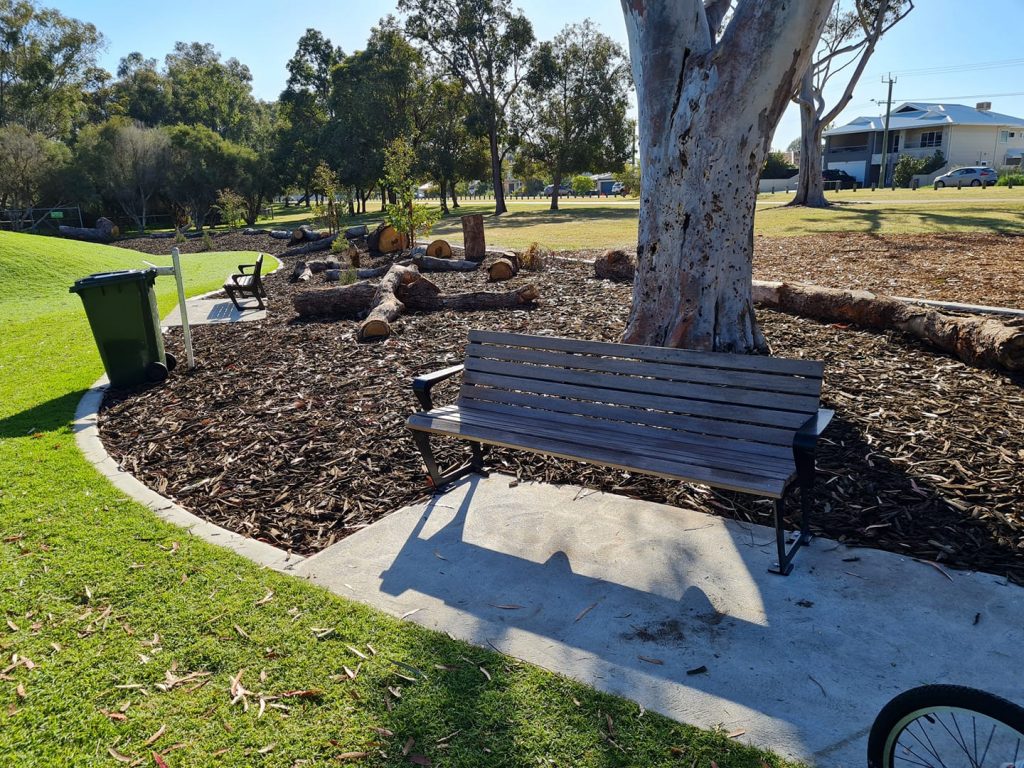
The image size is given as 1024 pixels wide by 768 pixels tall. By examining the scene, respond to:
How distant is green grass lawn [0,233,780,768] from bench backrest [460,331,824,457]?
167 centimetres

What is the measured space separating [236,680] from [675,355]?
9.04 ft

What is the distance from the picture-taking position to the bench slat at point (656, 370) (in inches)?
142

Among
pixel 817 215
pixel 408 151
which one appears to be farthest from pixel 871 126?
pixel 408 151

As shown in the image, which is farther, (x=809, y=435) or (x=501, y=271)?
(x=501, y=271)

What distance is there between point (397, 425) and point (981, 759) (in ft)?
14.1

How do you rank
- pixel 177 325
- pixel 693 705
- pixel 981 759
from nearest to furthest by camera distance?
pixel 981 759, pixel 693 705, pixel 177 325

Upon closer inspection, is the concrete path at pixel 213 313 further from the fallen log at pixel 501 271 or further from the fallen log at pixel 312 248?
the fallen log at pixel 312 248

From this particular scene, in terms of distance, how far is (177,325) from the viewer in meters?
10.7

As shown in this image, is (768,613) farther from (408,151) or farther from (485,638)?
(408,151)

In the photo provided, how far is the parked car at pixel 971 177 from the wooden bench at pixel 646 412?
55725mm

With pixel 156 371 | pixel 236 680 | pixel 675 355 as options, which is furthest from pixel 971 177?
pixel 236 680

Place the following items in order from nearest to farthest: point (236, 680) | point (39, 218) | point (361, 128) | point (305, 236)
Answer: point (236, 680) < point (305, 236) < point (39, 218) < point (361, 128)

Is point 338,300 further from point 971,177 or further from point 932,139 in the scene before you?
point 932,139

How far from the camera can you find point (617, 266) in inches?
458
